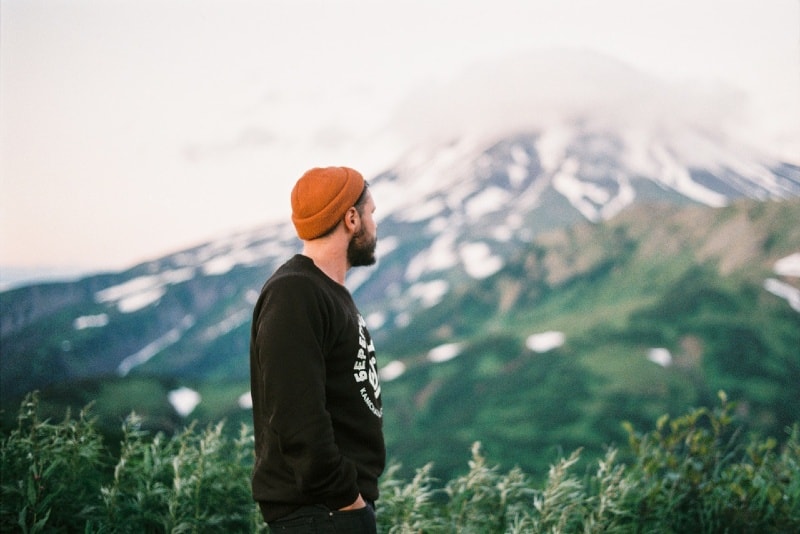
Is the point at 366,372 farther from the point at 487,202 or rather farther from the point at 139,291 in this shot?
the point at 487,202

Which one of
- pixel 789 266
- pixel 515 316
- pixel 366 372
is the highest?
pixel 366 372

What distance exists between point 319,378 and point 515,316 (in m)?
15.7

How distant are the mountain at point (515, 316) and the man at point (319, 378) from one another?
8952 mm

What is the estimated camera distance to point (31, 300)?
12289mm

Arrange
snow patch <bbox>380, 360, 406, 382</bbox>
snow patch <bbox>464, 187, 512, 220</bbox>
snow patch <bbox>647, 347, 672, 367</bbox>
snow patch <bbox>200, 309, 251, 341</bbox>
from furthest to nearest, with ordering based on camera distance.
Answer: snow patch <bbox>464, 187, 512, 220</bbox>, snow patch <bbox>200, 309, 251, 341</bbox>, snow patch <bbox>380, 360, 406, 382</bbox>, snow patch <bbox>647, 347, 672, 367</bbox>

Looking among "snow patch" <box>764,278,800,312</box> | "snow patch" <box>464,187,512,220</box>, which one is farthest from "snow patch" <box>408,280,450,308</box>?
"snow patch" <box>764,278,800,312</box>

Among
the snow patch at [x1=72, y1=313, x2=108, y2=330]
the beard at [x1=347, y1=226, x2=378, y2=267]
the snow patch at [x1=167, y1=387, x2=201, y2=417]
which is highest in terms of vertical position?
the beard at [x1=347, y1=226, x2=378, y2=267]

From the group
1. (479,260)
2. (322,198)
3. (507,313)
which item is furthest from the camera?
(479,260)

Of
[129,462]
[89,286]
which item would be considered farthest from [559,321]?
[129,462]

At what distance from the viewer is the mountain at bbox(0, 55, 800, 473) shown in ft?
41.5

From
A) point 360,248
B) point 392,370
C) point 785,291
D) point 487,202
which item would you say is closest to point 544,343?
point 392,370

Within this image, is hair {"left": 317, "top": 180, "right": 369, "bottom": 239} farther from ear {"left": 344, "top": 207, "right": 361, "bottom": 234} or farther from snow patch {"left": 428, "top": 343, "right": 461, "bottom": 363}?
snow patch {"left": 428, "top": 343, "right": 461, "bottom": 363}

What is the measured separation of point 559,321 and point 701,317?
9.20 ft

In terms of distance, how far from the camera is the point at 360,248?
183 centimetres
